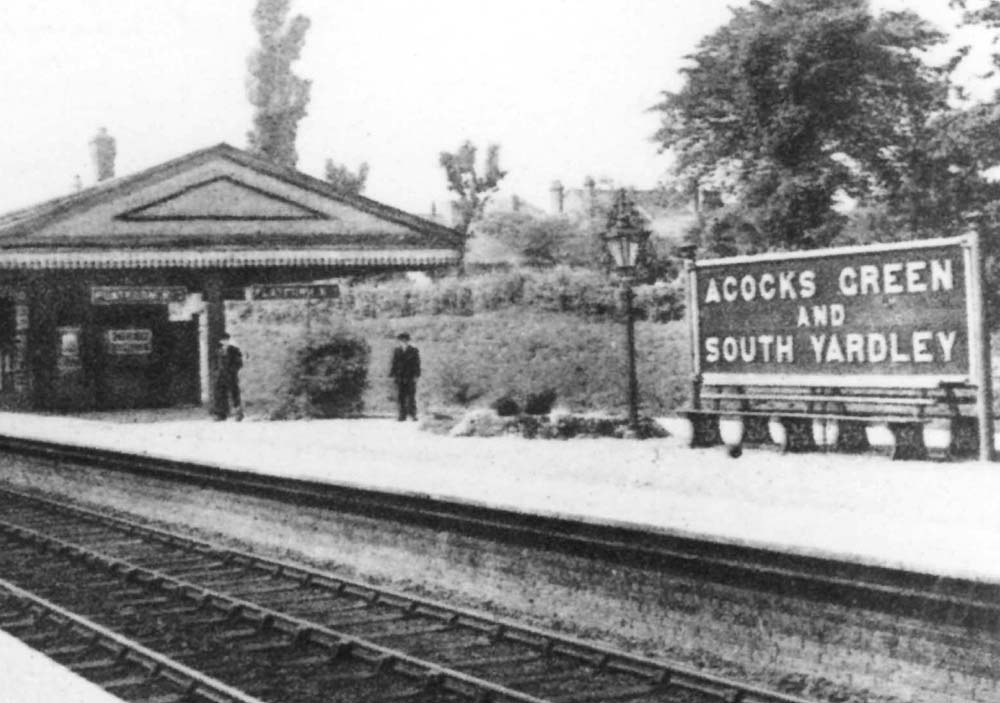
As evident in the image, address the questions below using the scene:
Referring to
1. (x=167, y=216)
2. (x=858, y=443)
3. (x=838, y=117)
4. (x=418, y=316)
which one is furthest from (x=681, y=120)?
(x=858, y=443)

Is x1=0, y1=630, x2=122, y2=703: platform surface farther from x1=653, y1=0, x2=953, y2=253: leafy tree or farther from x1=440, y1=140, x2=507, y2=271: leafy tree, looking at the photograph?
x1=440, y1=140, x2=507, y2=271: leafy tree

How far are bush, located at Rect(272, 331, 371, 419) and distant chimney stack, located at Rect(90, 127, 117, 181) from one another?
29.6m

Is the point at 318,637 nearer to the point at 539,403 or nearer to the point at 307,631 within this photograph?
the point at 307,631

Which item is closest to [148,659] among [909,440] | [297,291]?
[909,440]

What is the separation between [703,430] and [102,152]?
4056 cm

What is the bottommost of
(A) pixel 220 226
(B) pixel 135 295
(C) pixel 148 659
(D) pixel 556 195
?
(C) pixel 148 659

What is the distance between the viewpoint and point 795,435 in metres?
14.5

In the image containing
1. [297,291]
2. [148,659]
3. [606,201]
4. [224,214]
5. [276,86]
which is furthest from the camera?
[606,201]

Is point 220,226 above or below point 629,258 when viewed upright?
above

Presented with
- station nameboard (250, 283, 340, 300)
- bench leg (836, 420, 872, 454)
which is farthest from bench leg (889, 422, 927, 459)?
station nameboard (250, 283, 340, 300)

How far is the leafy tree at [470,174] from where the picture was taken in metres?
62.2

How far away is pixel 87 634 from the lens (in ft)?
30.8

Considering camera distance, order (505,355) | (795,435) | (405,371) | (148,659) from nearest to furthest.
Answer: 1. (148,659)
2. (795,435)
3. (405,371)
4. (505,355)

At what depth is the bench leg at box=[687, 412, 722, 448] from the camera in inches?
613
